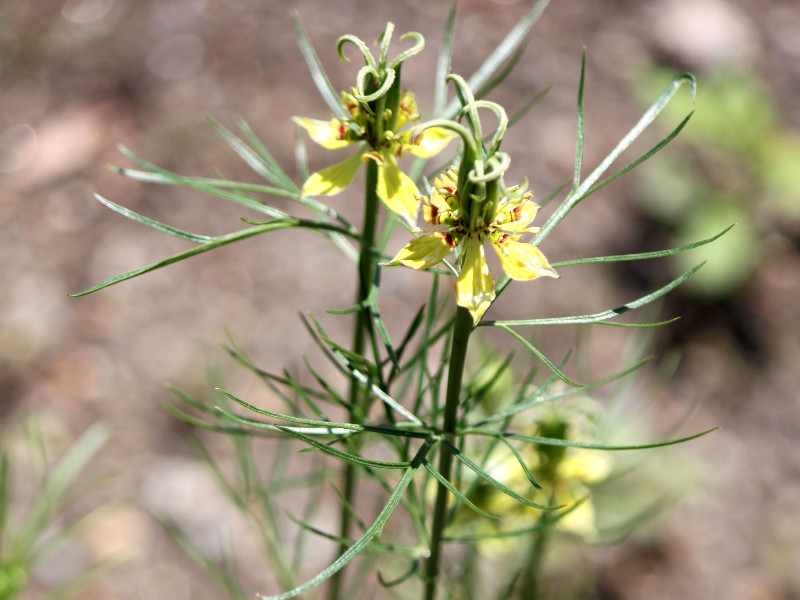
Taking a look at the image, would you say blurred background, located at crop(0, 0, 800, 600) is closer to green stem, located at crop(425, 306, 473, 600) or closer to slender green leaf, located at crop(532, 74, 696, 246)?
green stem, located at crop(425, 306, 473, 600)

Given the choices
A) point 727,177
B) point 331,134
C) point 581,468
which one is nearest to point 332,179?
point 331,134

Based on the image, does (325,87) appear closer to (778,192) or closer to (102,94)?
(102,94)

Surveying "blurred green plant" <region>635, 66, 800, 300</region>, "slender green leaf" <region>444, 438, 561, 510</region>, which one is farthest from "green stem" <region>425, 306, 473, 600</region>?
"blurred green plant" <region>635, 66, 800, 300</region>

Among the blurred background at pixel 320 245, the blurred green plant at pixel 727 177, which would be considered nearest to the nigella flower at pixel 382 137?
the blurred background at pixel 320 245

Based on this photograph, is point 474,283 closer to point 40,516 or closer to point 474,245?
point 474,245

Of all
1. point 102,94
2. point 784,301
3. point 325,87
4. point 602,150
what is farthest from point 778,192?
point 102,94
